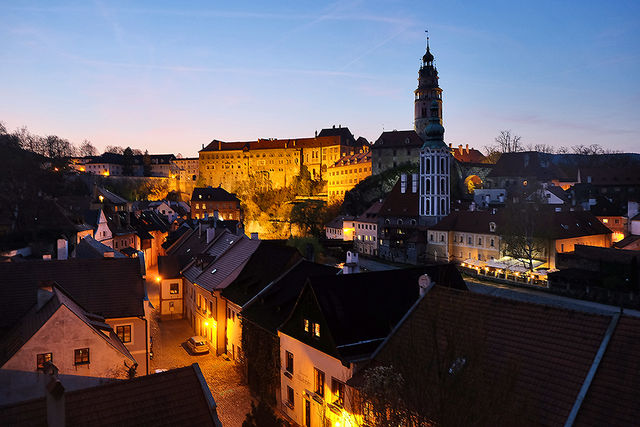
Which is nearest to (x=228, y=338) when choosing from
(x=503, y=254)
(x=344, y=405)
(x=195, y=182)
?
(x=344, y=405)

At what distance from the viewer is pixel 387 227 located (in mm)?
70000

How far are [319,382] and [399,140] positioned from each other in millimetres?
82035

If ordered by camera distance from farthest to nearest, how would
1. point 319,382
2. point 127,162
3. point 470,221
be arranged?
point 127,162 < point 470,221 < point 319,382

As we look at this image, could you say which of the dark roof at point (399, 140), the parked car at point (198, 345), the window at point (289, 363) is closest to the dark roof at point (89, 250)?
the parked car at point (198, 345)

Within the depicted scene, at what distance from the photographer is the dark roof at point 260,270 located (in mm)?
23781

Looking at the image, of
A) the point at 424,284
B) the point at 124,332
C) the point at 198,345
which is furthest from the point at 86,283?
the point at 424,284

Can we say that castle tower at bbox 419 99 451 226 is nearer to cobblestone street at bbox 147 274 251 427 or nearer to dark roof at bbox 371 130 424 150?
dark roof at bbox 371 130 424 150

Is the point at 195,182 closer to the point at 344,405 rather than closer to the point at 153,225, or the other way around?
the point at 153,225

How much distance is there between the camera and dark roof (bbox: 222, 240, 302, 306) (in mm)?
23781

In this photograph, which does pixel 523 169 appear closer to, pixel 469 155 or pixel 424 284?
pixel 469 155

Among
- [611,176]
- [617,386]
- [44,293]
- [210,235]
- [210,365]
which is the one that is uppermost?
[611,176]

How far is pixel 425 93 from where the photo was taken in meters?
102

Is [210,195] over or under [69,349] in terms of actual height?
over

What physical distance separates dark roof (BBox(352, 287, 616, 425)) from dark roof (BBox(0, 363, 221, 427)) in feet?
14.1
